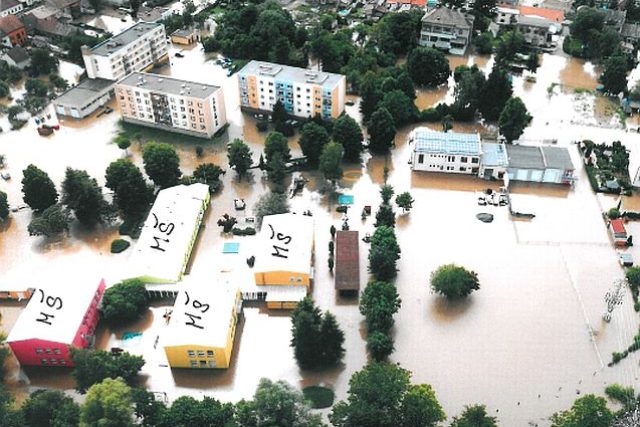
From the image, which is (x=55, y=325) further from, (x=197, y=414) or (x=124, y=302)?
(x=197, y=414)

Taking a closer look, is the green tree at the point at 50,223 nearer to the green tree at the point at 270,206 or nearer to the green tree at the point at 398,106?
the green tree at the point at 270,206

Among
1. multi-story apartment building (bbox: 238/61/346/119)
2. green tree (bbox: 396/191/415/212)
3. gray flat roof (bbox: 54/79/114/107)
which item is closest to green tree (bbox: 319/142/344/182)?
green tree (bbox: 396/191/415/212)

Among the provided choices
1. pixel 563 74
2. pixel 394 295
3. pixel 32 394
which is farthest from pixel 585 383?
pixel 563 74

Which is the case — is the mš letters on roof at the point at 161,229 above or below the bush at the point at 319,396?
above

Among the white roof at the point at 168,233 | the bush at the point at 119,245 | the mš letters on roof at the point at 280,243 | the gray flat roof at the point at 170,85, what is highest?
the gray flat roof at the point at 170,85

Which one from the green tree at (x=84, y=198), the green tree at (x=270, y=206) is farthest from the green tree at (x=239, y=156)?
the green tree at (x=84, y=198)

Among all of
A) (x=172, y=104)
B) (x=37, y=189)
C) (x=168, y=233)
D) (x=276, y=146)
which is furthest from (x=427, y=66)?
(x=37, y=189)

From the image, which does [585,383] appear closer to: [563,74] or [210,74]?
[563,74]
